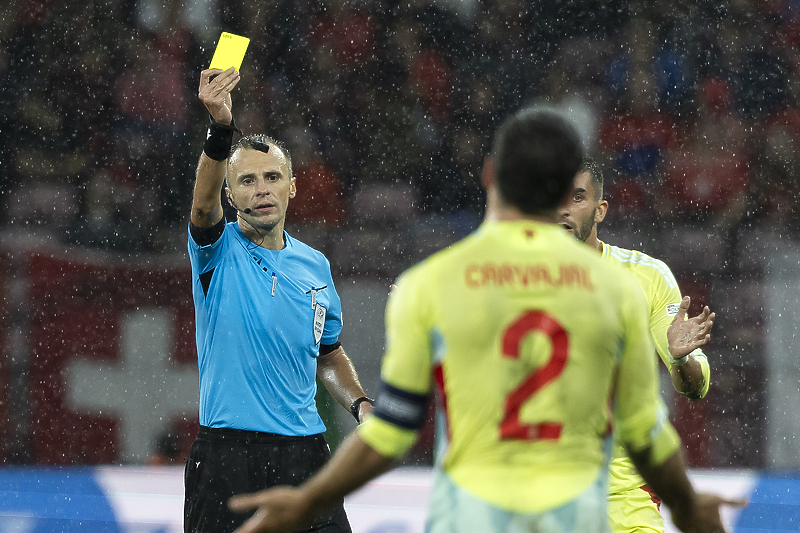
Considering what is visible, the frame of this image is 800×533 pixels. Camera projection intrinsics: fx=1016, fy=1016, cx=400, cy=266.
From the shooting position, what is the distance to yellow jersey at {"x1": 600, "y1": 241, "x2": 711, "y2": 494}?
3250mm

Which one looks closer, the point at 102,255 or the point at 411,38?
the point at 102,255

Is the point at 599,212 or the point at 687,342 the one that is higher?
the point at 599,212

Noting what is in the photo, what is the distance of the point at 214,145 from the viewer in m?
3.03

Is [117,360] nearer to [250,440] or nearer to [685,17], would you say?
[250,440]

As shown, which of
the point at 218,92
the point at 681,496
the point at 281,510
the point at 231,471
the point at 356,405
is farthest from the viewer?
the point at 356,405

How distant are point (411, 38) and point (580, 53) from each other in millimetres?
1436

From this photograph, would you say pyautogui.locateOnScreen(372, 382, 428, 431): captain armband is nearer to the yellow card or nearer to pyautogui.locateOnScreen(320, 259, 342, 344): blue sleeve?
the yellow card

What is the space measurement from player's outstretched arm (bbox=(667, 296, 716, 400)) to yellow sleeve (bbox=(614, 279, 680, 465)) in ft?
3.72

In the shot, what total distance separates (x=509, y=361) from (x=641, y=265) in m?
1.92

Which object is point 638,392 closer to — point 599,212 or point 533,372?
point 533,372

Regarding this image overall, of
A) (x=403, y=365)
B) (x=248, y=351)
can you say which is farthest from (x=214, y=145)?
(x=403, y=365)

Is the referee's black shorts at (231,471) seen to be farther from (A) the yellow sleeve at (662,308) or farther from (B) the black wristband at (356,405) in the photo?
(A) the yellow sleeve at (662,308)

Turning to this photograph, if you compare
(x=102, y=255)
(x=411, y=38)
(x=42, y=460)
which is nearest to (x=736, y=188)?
(x=411, y=38)

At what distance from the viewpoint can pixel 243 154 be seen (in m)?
3.61
